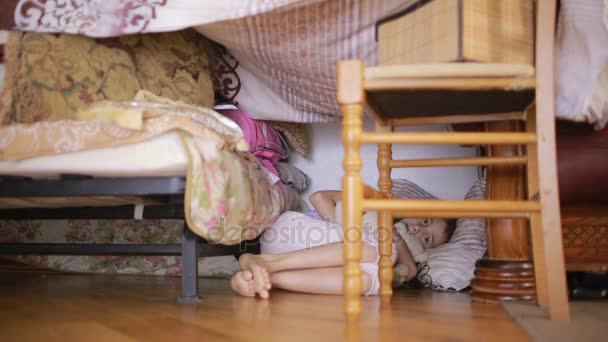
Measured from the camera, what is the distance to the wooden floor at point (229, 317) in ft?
3.26

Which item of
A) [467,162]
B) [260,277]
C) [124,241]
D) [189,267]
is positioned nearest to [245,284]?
[260,277]

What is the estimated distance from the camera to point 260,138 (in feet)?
6.22

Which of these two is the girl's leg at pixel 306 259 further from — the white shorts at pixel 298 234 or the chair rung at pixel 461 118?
the chair rung at pixel 461 118

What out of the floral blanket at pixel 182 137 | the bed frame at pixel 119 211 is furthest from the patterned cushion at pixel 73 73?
the bed frame at pixel 119 211

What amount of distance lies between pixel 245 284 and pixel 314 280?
204 millimetres

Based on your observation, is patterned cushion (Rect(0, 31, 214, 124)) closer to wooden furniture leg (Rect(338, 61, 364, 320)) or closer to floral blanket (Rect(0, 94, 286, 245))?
floral blanket (Rect(0, 94, 286, 245))

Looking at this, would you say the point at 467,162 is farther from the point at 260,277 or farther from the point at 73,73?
the point at 73,73

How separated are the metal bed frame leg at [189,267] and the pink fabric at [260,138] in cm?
50

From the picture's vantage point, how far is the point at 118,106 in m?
1.27

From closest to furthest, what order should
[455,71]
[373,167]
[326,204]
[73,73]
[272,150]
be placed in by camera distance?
[455,71] < [73,73] < [326,204] < [272,150] < [373,167]

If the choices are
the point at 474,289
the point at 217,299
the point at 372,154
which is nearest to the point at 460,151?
the point at 372,154

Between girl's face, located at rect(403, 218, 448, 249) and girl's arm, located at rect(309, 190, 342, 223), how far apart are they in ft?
0.89

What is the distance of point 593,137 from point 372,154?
1.05 m

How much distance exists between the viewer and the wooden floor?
99 centimetres
